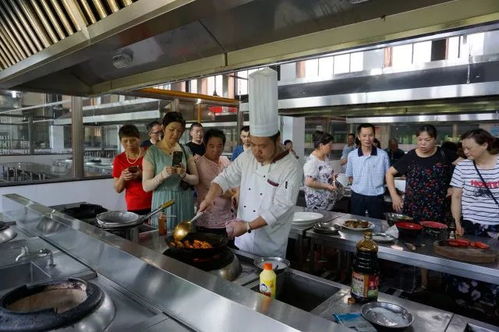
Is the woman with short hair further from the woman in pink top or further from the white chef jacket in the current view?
the woman in pink top

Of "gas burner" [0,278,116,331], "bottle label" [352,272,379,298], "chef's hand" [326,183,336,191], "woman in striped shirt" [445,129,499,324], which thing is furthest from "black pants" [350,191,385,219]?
"gas burner" [0,278,116,331]

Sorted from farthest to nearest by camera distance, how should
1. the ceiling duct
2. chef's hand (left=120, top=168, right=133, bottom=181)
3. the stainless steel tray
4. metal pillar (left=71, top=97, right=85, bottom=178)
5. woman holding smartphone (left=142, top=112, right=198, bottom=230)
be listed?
metal pillar (left=71, top=97, right=85, bottom=178)
chef's hand (left=120, top=168, right=133, bottom=181)
woman holding smartphone (left=142, top=112, right=198, bottom=230)
the ceiling duct
the stainless steel tray

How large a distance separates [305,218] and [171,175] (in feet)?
3.51

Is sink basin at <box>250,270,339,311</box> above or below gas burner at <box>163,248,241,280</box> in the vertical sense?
below

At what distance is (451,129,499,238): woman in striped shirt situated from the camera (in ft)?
7.78

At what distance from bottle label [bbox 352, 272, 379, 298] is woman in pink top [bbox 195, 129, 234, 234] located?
52.7 inches

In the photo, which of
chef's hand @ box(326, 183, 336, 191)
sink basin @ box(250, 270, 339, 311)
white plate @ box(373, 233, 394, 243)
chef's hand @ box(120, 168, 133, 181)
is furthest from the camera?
chef's hand @ box(326, 183, 336, 191)

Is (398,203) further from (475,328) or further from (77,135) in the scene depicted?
(77,135)

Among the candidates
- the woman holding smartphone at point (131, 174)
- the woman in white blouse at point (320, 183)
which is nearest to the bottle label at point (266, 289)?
the woman holding smartphone at point (131, 174)

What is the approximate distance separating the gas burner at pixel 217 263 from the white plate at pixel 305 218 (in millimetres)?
1022

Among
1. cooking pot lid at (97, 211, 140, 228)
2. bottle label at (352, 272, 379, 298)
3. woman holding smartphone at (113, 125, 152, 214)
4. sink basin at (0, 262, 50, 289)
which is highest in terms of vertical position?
woman holding smartphone at (113, 125, 152, 214)

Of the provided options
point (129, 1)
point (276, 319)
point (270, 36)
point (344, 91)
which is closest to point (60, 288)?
point (276, 319)

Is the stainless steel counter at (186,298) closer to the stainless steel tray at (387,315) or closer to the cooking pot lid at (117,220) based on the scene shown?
the stainless steel tray at (387,315)

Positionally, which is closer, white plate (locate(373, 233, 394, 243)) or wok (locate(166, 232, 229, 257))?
wok (locate(166, 232, 229, 257))
